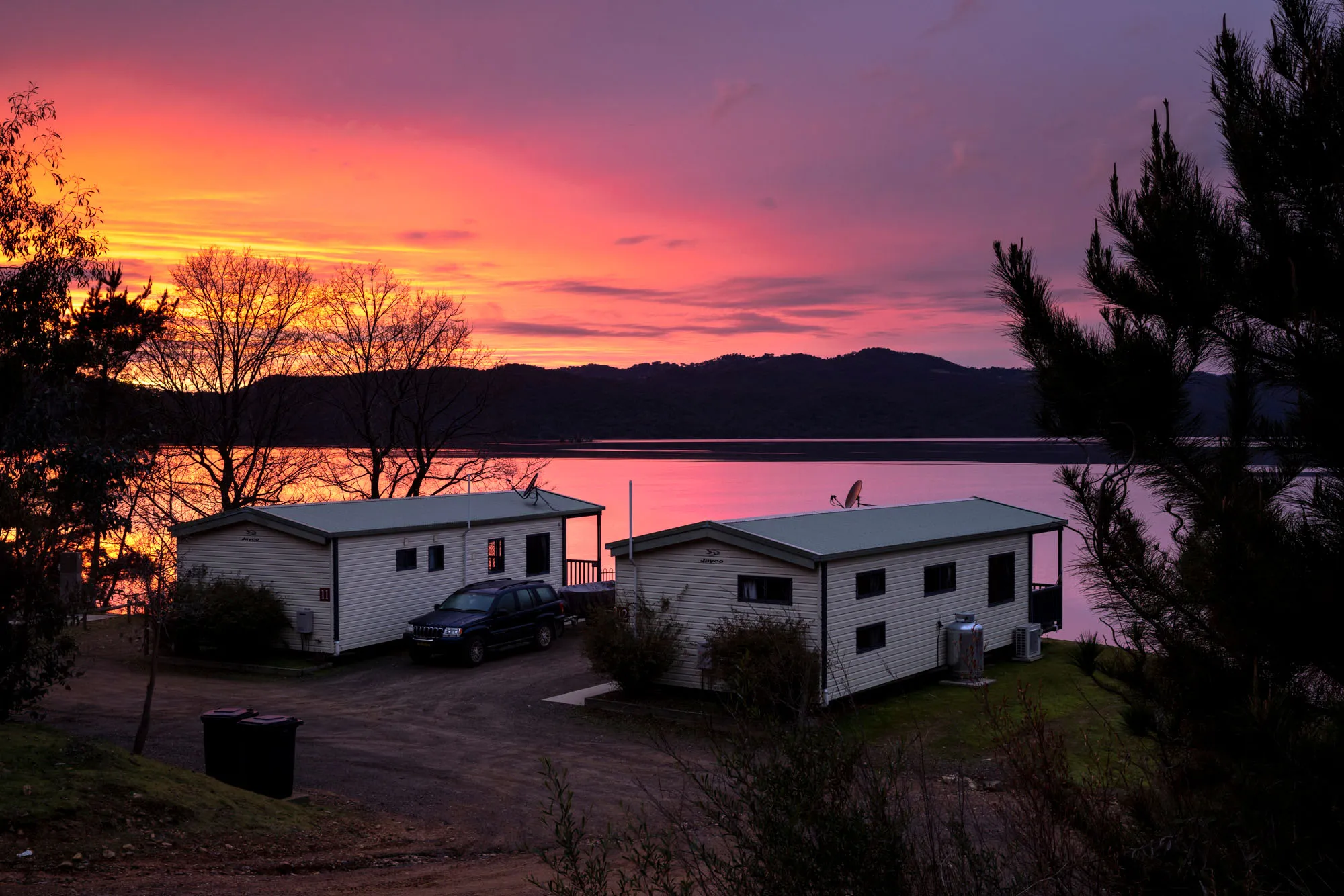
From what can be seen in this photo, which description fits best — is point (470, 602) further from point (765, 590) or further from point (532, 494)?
point (765, 590)

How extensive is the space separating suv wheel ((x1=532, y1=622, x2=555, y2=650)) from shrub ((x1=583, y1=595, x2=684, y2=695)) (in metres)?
5.32

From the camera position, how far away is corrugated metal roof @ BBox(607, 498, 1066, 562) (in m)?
20.4

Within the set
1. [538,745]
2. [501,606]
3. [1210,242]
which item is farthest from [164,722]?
[1210,242]

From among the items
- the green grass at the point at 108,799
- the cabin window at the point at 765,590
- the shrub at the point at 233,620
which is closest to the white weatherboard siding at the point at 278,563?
the shrub at the point at 233,620

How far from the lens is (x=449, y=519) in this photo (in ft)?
91.9

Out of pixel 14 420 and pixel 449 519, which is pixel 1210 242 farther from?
pixel 449 519

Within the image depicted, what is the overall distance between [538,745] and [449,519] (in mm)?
10775

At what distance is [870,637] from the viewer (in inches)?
827

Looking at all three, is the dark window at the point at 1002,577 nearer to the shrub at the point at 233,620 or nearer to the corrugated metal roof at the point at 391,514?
the corrugated metal roof at the point at 391,514

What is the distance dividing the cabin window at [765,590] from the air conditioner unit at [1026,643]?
25.8ft

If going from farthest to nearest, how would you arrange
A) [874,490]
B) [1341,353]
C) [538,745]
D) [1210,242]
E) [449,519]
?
[874,490]
[449,519]
[538,745]
[1210,242]
[1341,353]

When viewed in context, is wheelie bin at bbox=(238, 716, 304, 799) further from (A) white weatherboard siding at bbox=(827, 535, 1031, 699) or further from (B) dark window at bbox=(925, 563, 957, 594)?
(B) dark window at bbox=(925, 563, 957, 594)

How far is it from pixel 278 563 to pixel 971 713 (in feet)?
52.1

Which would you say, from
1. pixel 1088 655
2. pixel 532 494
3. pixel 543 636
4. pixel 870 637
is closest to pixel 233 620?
pixel 543 636
